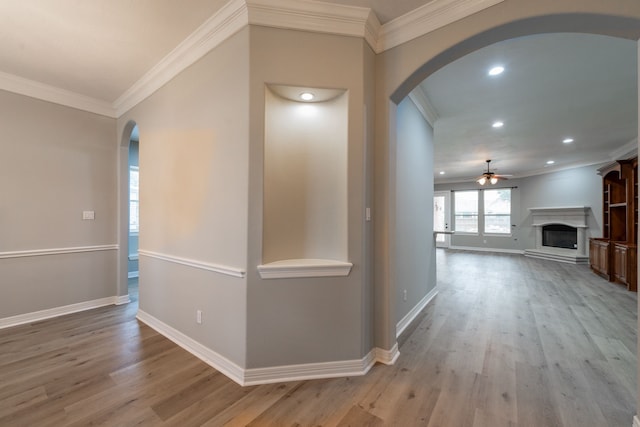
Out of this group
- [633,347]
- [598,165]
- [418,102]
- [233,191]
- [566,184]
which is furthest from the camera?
[566,184]

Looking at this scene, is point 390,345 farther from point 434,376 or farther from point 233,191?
point 233,191

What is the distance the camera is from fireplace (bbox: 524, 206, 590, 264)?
7.71 m

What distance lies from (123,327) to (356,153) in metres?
3.27

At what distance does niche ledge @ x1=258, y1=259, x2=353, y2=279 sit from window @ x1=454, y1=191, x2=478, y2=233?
32.8 feet

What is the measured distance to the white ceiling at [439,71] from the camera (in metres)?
2.13

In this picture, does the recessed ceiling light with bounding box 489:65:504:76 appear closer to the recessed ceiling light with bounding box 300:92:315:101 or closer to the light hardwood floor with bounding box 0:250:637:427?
the recessed ceiling light with bounding box 300:92:315:101

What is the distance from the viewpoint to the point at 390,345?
7.71 feet

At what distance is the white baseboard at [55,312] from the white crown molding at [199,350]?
1.08 m

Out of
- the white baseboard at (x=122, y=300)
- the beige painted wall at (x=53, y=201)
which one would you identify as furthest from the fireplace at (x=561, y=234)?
the beige painted wall at (x=53, y=201)

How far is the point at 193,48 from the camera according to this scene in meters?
2.50

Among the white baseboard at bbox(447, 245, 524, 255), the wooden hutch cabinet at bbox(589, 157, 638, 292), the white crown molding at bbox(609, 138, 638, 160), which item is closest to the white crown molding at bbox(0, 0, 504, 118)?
the wooden hutch cabinet at bbox(589, 157, 638, 292)

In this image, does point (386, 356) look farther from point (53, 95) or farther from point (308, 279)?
point (53, 95)

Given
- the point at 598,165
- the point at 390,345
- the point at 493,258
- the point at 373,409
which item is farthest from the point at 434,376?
the point at 598,165

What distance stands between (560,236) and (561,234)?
0.07m
